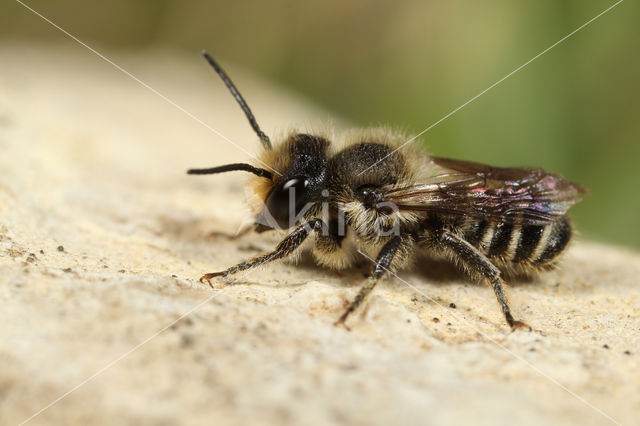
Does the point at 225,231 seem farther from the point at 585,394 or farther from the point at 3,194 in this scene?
the point at 585,394

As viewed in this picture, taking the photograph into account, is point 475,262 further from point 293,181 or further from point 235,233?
point 235,233

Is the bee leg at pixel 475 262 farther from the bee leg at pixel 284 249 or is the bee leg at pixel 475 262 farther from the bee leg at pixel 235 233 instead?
the bee leg at pixel 235 233

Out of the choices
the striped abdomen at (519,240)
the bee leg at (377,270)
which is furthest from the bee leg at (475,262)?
the bee leg at (377,270)

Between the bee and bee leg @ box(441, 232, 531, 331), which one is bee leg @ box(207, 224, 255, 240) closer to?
the bee

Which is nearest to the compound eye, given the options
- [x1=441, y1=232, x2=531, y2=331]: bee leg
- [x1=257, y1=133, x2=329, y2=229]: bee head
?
[x1=257, y1=133, x2=329, y2=229]: bee head

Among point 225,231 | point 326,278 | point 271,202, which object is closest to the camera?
point 271,202

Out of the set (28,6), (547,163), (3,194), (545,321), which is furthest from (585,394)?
(28,6)

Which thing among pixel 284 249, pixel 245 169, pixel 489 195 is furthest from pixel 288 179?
pixel 489 195
